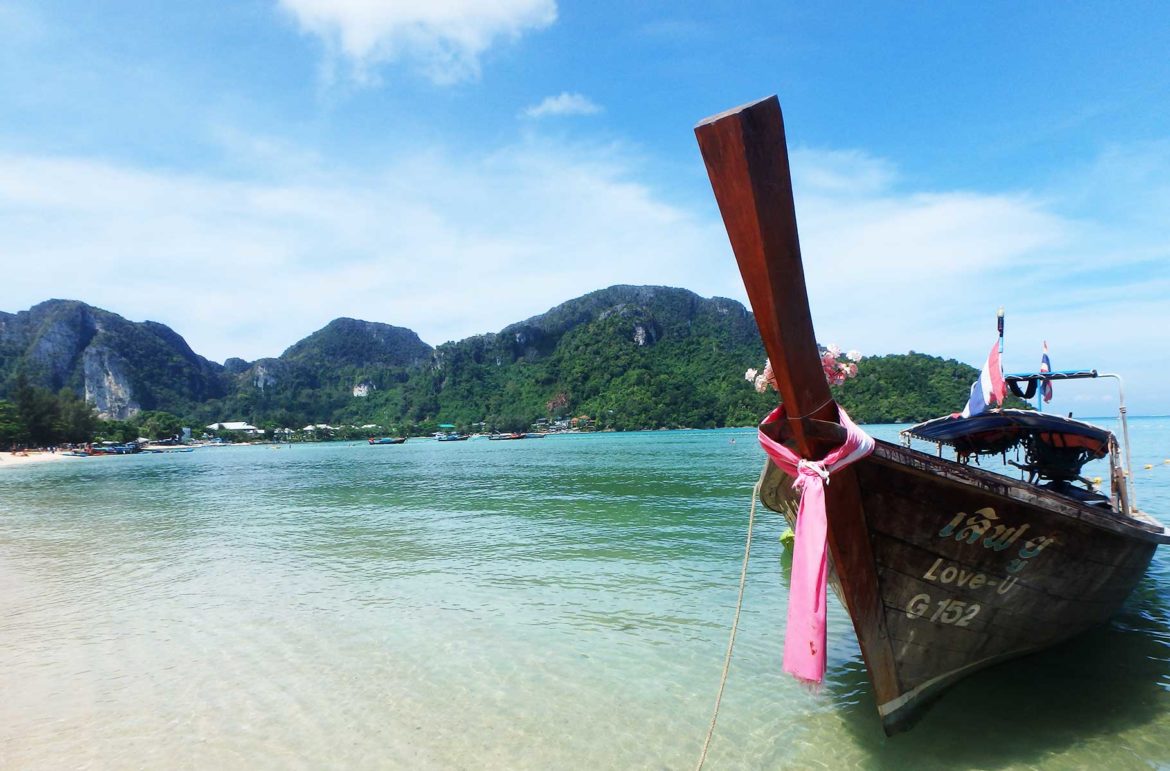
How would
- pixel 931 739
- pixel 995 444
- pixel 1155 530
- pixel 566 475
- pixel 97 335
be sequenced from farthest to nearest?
1. pixel 97 335
2. pixel 566 475
3. pixel 995 444
4. pixel 1155 530
5. pixel 931 739

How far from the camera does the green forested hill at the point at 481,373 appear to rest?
135000 millimetres

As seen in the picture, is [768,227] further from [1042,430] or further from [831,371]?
[1042,430]

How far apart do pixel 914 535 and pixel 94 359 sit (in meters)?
195

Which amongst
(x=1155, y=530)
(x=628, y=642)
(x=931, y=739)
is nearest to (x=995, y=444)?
(x=1155, y=530)

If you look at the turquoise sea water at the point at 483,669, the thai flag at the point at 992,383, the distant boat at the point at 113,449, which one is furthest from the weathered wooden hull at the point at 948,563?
the distant boat at the point at 113,449

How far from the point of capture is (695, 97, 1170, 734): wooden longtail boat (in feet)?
9.43

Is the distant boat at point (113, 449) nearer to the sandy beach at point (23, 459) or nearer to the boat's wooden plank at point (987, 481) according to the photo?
the sandy beach at point (23, 459)

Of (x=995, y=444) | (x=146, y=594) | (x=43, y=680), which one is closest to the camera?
(x=43, y=680)

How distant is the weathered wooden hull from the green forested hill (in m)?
110

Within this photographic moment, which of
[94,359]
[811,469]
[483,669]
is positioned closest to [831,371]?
[811,469]

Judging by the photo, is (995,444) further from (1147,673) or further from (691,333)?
(691,333)

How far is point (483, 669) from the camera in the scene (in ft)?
21.9

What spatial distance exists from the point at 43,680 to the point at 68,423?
104304 millimetres

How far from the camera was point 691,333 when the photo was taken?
167 metres
